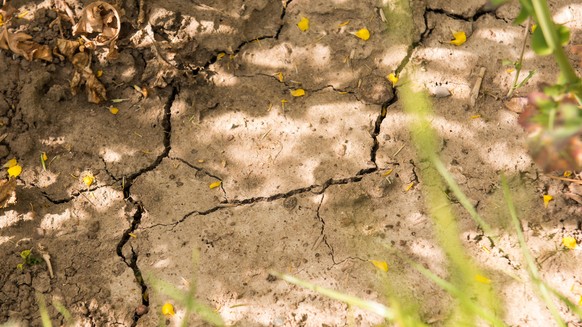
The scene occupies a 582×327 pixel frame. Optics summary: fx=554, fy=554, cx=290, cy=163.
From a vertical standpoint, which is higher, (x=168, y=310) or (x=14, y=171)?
(x=14, y=171)

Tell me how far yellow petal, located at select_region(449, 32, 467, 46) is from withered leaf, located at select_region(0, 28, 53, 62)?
2.36 meters

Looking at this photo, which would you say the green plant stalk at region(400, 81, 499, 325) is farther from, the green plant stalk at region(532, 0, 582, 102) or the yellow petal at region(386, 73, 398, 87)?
the green plant stalk at region(532, 0, 582, 102)

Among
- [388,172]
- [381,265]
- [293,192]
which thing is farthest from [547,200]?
[293,192]

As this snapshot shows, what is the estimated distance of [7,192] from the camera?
3.00 m

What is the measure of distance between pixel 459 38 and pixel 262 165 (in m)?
1.37

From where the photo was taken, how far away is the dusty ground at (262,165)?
284cm

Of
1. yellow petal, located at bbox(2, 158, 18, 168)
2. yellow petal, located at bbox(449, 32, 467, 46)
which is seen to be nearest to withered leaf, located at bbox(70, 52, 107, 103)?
yellow petal, located at bbox(2, 158, 18, 168)

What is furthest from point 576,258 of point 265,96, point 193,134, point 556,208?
point 193,134

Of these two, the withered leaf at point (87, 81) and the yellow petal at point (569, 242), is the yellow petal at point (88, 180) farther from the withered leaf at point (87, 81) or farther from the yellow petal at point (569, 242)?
the yellow petal at point (569, 242)

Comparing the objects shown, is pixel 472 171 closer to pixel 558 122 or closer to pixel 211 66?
pixel 558 122

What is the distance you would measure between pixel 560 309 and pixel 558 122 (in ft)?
4.54

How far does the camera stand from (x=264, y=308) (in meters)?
2.80

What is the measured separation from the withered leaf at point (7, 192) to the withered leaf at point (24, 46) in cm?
75

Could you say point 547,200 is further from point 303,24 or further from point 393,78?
point 303,24
